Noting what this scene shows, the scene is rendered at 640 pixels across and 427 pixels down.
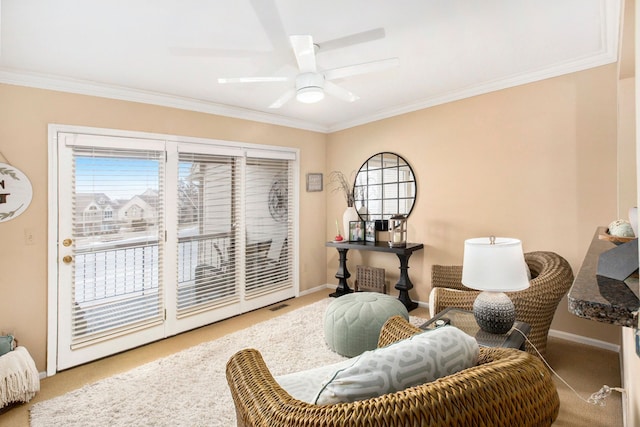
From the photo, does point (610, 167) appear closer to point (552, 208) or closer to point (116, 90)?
point (552, 208)

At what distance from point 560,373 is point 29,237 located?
14.2 ft

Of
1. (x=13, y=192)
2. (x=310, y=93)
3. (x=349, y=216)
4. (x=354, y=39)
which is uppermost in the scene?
(x=354, y=39)

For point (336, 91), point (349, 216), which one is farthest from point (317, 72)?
point (349, 216)

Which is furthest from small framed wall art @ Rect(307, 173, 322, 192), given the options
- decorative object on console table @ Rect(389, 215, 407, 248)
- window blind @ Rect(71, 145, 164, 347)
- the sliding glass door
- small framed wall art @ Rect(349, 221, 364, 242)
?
window blind @ Rect(71, 145, 164, 347)

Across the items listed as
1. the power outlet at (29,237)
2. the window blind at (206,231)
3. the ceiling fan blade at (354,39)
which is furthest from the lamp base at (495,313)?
the power outlet at (29,237)

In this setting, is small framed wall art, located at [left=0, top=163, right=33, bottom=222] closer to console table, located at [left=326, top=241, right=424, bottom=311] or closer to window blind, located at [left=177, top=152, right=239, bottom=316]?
window blind, located at [left=177, top=152, right=239, bottom=316]

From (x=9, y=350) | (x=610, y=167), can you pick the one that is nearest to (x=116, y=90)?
(x=9, y=350)

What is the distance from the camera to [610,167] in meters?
2.79

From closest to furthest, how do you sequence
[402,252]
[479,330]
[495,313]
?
[495,313] → [479,330] → [402,252]

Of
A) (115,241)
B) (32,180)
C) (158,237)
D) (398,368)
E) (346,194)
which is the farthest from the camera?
(346,194)

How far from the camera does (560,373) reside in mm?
2508

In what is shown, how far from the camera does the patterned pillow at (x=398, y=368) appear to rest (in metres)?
0.94

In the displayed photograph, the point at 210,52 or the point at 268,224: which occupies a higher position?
the point at 210,52

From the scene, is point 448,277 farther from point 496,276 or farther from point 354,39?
point 354,39
